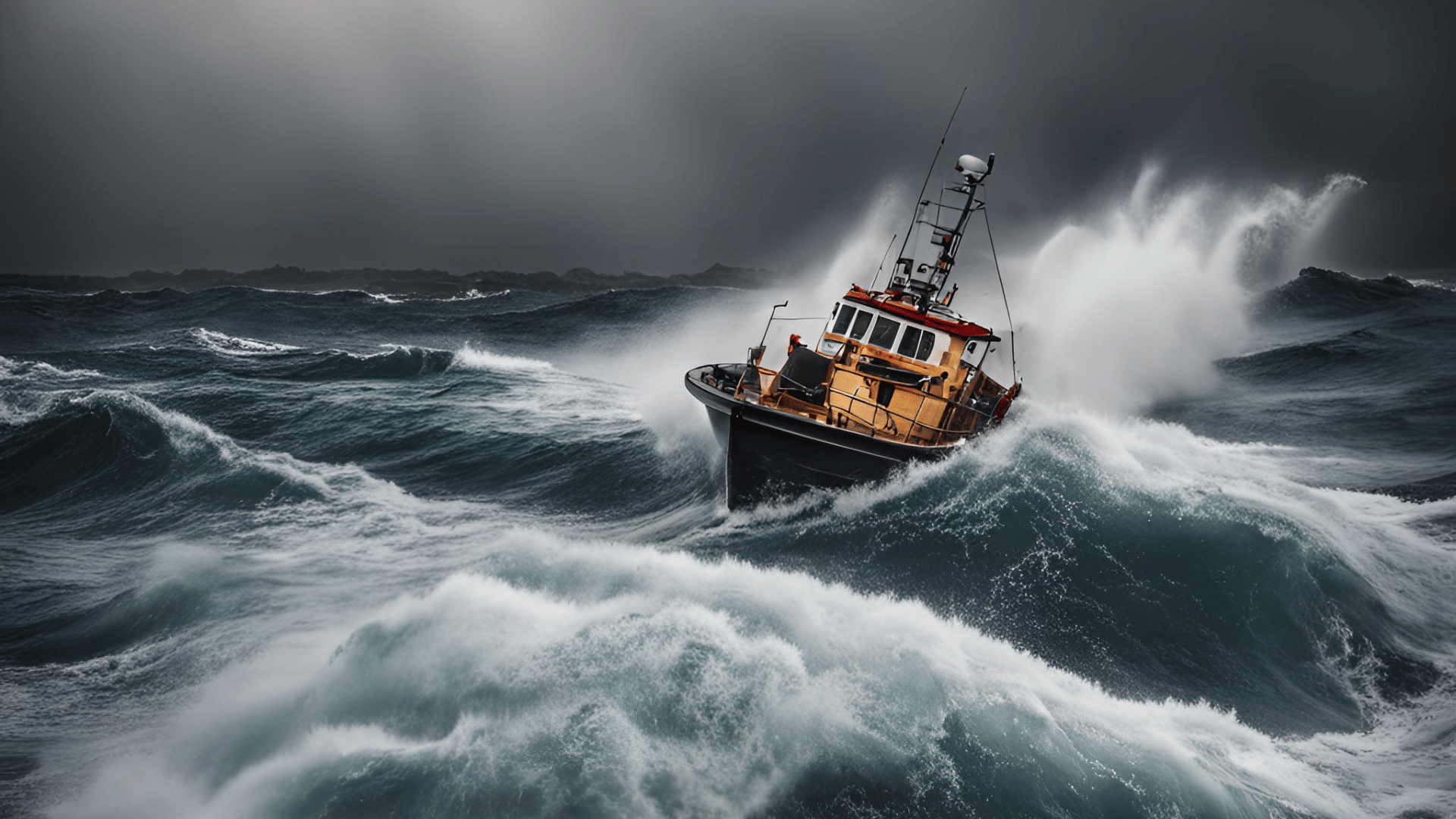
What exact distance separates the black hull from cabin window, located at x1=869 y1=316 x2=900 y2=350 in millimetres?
2701

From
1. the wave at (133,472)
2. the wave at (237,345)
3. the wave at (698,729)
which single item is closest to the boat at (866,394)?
the wave at (698,729)

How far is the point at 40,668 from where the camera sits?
9000mm

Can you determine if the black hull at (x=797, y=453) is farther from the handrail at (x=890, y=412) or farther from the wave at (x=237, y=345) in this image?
the wave at (x=237, y=345)

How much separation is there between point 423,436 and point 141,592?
793 cm

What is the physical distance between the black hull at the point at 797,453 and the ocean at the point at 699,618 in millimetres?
308

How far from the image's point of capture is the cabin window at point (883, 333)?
14.3 meters

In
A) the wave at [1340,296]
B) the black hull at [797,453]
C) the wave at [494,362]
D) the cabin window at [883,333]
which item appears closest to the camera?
the black hull at [797,453]

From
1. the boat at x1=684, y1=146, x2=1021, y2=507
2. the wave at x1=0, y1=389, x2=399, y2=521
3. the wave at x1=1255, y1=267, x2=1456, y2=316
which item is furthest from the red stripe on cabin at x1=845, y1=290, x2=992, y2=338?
the wave at x1=1255, y1=267, x2=1456, y2=316

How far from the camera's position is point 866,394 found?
13438mm

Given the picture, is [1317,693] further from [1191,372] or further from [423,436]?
[1191,372]

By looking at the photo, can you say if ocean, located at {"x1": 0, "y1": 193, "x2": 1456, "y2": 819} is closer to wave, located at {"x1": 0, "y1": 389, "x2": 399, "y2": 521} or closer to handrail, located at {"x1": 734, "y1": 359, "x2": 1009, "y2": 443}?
wave, located at {"x1": 0, "y1": 389, "x2": 399, "y2": 521}

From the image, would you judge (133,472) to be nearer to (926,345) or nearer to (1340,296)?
(926,345)

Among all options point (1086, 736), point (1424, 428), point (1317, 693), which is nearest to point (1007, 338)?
point (1424, 428)

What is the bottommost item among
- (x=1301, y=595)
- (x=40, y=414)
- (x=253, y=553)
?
(x=40, y=414)
